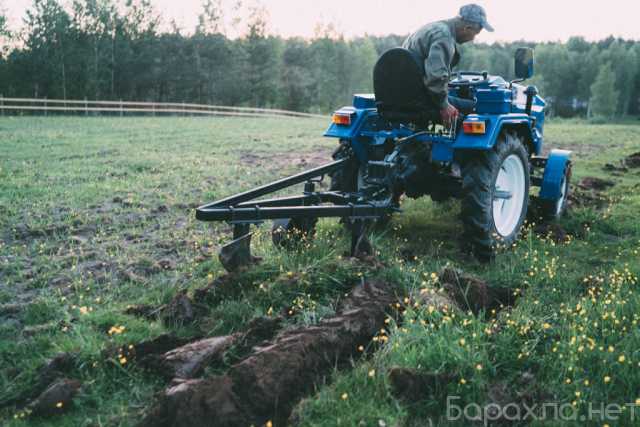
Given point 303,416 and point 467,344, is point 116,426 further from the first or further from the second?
point 467,344

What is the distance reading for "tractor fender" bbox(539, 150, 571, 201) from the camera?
614 cm

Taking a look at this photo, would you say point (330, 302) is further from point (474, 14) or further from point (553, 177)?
point (553, 177)

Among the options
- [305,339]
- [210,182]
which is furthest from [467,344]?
[210,182]

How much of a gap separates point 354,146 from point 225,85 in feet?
158

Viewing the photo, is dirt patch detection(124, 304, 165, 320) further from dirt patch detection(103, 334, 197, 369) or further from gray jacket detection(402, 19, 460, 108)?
gray jacket detection(402, 19, 460, 108)

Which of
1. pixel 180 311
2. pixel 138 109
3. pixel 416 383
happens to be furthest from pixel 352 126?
pixel 138 109

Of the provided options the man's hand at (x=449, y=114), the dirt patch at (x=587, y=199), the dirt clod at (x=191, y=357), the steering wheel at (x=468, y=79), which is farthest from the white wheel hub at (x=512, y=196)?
the dirt clod at (x=191, y=357)

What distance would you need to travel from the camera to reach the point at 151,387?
10.0 ft

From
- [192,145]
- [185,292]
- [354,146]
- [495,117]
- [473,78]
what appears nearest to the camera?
[185,292]

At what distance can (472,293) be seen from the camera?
3.95 m

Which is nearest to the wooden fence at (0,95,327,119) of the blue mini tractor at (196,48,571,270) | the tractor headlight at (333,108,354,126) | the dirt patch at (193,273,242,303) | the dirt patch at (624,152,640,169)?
the dirt patch at (624,152,640,169)

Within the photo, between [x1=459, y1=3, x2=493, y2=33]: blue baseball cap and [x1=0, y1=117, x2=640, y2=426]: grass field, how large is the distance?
200cm

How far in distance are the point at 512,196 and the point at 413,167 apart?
1.24 meters

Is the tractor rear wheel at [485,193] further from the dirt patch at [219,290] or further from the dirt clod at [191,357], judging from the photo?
the dirt clod at [191,357]
